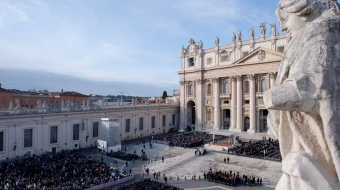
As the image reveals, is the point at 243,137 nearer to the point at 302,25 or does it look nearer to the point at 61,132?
the point at 61,132

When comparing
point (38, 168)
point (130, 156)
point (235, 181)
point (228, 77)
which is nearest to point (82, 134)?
point (130, 156)

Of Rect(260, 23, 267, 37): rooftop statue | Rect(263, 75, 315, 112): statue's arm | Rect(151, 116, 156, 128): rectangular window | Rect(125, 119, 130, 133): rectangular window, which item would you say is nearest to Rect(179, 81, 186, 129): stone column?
Rect(151, 116, 156, 128): rectangular window

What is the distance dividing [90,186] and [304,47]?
1827 centimetres

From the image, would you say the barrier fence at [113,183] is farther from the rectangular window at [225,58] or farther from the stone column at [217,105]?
the rectangular window at [225,58]

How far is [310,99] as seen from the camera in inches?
124

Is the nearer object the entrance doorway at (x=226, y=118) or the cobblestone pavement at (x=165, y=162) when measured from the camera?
the cobblestone pavement at (x=165, y=162)

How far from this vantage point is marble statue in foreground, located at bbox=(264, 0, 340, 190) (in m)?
Answer: 3.16

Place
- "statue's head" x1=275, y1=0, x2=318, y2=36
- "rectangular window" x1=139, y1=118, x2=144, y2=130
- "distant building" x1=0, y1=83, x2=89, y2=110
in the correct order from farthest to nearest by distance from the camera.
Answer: "rectangular window" x1=139, y1=118, x2=144, y2=130 < "distant building" x1=0, y1=83, x2=89, y2=110 < "statue's head" x1=275, y1=0, x2=318, y2=36

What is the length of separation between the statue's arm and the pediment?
38660mm

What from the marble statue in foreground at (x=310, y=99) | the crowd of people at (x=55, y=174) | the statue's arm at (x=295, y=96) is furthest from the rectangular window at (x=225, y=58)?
the statue's arm at (x=295, y=96)

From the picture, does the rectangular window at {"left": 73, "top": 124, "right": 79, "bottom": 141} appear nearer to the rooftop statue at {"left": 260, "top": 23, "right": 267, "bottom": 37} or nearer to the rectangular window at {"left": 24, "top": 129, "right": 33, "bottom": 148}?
the rectangular window at {"left": 24, "top": 129, "right": 33, "bottom": 148}

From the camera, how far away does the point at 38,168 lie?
21656 millimetres

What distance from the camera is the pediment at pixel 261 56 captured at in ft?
128

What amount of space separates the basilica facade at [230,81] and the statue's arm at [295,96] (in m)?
38.3
